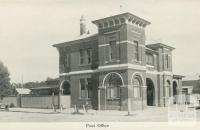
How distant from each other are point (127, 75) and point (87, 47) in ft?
20.1

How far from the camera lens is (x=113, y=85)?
2583 cm

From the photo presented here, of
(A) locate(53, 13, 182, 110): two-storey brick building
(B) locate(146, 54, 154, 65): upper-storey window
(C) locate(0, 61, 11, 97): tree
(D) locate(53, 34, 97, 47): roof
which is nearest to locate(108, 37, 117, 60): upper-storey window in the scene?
(A) locate(53, 13, 182, 110): two-storey brick building

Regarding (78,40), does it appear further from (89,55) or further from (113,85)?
(113,85)

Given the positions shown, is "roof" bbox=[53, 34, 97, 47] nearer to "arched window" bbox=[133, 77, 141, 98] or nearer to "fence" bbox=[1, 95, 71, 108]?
"fence" bbox=[1, 95, 71, 108]

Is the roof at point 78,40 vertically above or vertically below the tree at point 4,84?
above

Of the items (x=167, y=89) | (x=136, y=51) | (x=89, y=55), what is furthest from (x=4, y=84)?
(x=136, y=51)

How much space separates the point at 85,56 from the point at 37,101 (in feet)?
24.0

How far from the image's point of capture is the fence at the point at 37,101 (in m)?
30.3

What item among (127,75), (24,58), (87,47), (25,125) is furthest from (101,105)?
(25,125)

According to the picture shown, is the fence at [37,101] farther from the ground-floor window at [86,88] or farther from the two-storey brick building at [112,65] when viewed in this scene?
the ground-floor window at [86,88]

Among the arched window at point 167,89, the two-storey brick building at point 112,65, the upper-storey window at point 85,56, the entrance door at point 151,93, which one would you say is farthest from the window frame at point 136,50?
the arched window at point 167,89

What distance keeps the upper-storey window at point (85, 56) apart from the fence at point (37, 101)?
12.5 ft

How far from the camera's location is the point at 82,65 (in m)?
29.5

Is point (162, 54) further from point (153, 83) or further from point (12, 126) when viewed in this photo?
point (12, 126)
